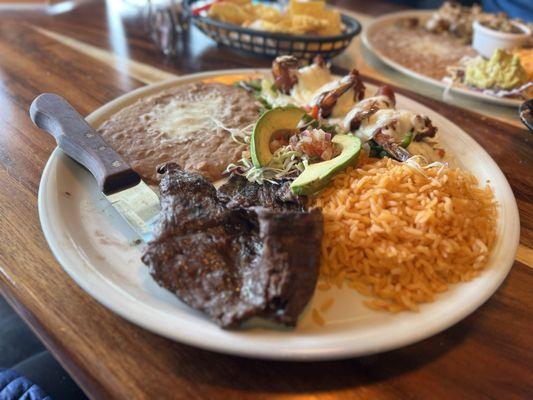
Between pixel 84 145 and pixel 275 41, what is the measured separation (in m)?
1.61

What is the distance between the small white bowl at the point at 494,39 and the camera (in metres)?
3.20

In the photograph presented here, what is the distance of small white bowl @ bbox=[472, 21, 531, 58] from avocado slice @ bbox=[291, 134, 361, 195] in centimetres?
218

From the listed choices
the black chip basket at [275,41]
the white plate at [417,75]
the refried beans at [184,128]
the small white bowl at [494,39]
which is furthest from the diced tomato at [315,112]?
the small white bowl at [494,39]

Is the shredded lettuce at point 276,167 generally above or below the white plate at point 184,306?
above

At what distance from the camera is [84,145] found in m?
1.73

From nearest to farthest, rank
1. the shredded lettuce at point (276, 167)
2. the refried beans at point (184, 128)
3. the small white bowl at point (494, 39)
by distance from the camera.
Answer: the shredded lettuce at point (276, 167)
the refried beans at point (184, 128)
the small white bowl at point (494, 39)

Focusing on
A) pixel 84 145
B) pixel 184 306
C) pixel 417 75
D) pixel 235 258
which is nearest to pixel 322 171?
pixel 235 258

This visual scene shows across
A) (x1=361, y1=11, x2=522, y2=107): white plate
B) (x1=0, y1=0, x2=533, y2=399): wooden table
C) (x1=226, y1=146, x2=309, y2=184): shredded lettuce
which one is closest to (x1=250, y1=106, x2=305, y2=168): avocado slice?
(x1=226, y1=146, x2=309, y2=184): shredded lettuce

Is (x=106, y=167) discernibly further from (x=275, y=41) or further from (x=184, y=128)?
(x=275, y=41)

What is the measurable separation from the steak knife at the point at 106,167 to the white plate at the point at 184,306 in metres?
0.06

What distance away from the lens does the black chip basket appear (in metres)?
2.82

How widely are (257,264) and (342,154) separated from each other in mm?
690

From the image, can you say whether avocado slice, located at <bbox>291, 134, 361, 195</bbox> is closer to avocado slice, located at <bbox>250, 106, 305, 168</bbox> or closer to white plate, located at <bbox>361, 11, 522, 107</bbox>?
avocado slice, located at <bbox>250, 106, 305, 168</bbox>

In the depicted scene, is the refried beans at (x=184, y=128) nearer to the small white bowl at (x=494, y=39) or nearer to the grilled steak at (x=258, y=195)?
the grilled steak at (x=258, y=195)
